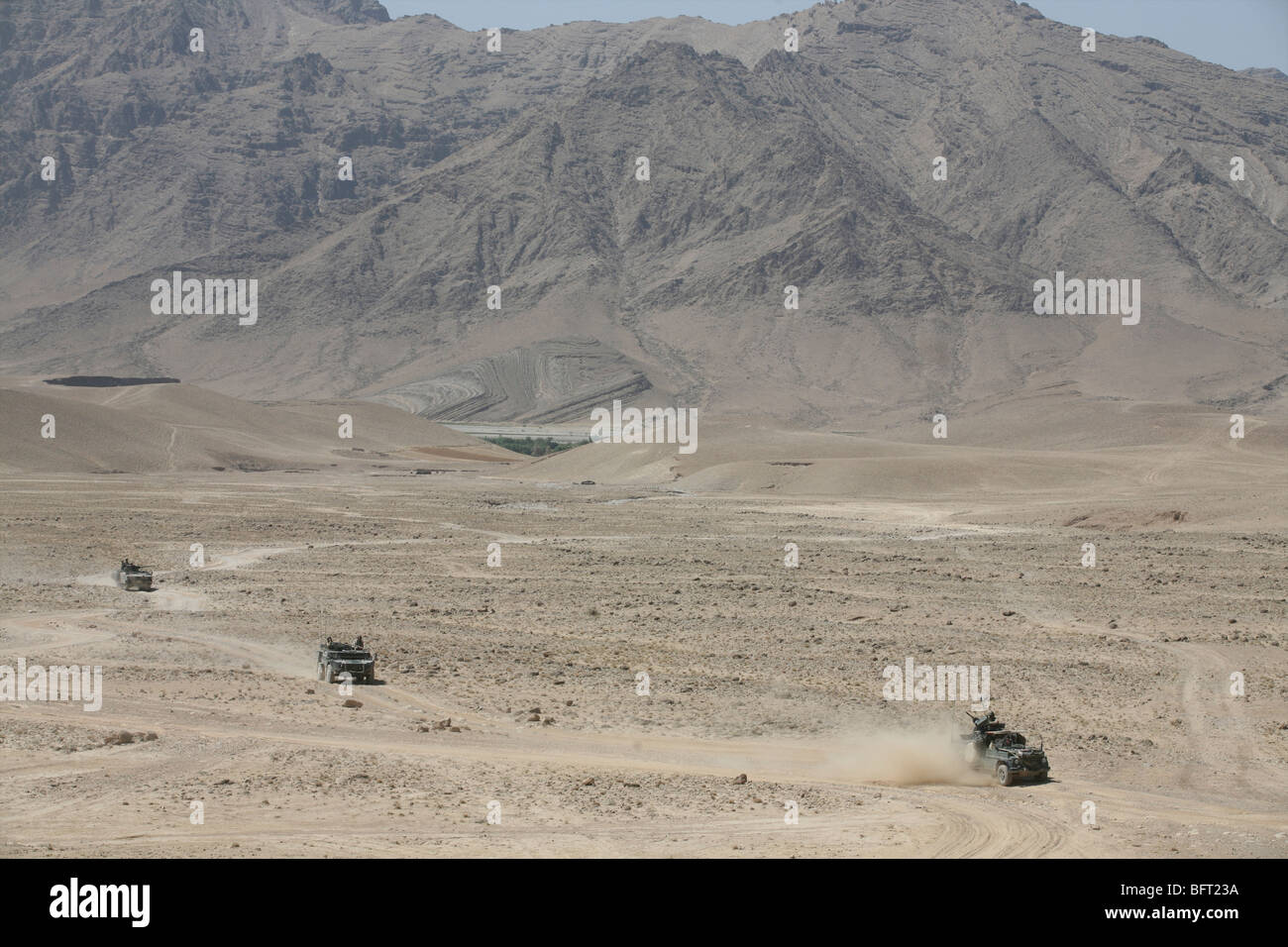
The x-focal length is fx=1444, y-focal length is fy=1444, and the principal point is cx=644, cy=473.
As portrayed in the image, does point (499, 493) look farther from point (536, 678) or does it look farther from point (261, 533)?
point (536, 678)

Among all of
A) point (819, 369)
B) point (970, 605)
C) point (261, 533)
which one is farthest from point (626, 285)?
point (970, 605)

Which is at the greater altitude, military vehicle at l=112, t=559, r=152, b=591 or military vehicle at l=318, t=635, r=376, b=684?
military vehicle at l=112, t=559, r=152, b=591

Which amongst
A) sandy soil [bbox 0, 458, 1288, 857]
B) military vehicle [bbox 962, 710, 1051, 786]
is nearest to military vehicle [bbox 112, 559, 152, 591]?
sandy soil [bbox 0, 458, 1288, 857]

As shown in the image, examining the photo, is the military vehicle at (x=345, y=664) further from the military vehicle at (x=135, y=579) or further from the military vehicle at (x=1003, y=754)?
the military vehicle at (x=135, y=579)

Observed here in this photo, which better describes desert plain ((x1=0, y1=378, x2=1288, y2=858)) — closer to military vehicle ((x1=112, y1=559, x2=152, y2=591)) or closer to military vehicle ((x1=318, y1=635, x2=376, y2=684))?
military vehicle ((x1=318, y1=635, x2=376, y2=684))

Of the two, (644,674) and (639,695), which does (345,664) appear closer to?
(639,695)

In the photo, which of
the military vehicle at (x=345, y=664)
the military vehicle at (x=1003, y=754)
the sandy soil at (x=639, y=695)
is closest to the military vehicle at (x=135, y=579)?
the sandy soil at (x=639, y=695)

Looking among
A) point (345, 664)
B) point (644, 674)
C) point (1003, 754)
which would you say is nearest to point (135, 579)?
point (345, 664)
